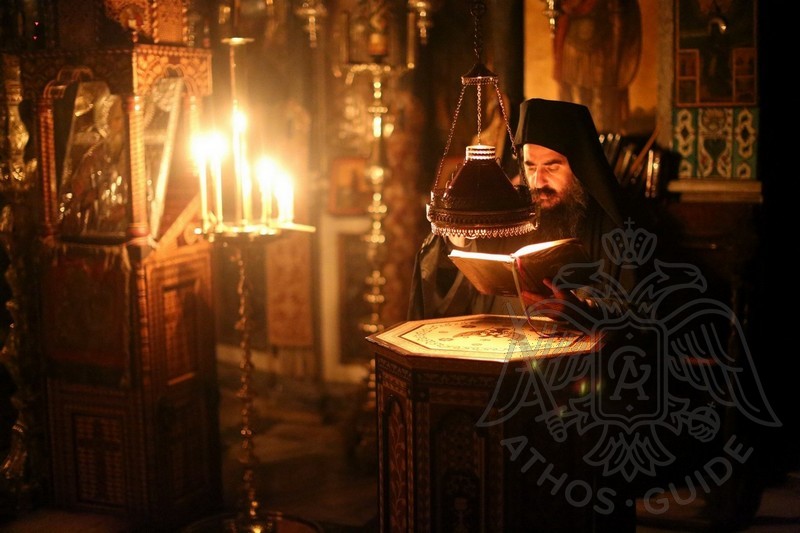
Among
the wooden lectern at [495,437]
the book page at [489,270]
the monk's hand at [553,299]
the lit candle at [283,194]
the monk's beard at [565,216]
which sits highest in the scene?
the lit candle at [283,194]

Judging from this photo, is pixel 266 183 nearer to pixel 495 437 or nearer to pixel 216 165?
pixel 216 165

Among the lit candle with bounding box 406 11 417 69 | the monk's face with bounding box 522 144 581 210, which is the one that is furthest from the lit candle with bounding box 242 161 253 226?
the lit candle with bounding box 406 11 417 69

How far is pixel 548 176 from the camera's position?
4.85m

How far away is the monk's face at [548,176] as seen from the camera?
4.82 meters

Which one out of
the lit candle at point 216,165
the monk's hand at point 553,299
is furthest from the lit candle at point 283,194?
the monk's hand at point 553,299

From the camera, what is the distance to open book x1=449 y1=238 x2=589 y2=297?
427 cm

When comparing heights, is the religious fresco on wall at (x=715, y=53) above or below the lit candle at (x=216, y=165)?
above

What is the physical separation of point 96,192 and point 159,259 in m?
0.50

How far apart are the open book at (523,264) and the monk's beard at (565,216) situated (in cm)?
48

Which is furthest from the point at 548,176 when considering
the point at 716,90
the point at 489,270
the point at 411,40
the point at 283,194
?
the point at 411,40

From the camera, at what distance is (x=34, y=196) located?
5754 mm

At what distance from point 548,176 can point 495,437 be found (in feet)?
4.55

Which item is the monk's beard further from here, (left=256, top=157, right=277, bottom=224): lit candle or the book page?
(left=256, top=157, right=277, bottom=224): lit candle

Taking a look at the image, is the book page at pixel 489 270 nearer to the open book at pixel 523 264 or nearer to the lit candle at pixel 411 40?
the open book at pixel 523 264
